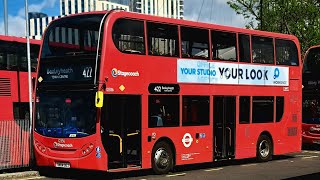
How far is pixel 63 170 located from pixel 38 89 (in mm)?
2659

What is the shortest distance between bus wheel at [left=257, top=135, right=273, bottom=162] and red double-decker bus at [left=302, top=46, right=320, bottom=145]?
5083mm

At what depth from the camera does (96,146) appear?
12.2m

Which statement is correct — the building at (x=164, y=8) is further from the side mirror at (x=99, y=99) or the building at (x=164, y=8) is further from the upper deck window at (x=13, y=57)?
the side mirror at (x=99, y=99)

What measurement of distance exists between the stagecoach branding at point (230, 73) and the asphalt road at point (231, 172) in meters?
2.54

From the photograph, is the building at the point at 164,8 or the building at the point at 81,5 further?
the building at the point at 81,5

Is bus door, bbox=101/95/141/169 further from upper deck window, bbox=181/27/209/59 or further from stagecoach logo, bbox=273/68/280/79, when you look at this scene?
stagecoach logo, bbox=273/68/280/79

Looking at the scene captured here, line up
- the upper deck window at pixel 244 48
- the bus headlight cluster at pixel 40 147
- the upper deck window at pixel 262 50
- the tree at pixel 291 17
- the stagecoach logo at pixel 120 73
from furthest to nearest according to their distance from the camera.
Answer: the tree at pixel 291 17
the upper deck window at pixel 262 50
the upper deck window at pixel 244 48
the bus headlight cluster at pixel 40 147
the stagecoach logo at pixel 120 73

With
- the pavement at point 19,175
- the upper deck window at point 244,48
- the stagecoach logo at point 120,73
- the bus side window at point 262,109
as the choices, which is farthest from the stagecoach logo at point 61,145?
the bus side window at point 262,109

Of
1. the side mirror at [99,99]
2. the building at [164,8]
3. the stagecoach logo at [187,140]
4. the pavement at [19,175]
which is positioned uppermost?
the building at [164,8]

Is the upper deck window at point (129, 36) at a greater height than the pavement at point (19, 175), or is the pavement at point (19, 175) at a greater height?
the upper deck window at point (129, 36)

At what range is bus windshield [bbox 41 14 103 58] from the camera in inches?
501

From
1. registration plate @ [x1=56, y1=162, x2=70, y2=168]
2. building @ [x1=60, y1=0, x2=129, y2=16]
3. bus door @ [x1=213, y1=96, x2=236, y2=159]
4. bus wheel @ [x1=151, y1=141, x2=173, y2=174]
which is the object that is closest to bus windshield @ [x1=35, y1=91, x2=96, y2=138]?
registration plate @ [x1=56, y1=162, x2=70, y2=168]

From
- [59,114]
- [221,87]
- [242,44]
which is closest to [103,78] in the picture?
[59,114]

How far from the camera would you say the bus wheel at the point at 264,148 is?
1750 cm
